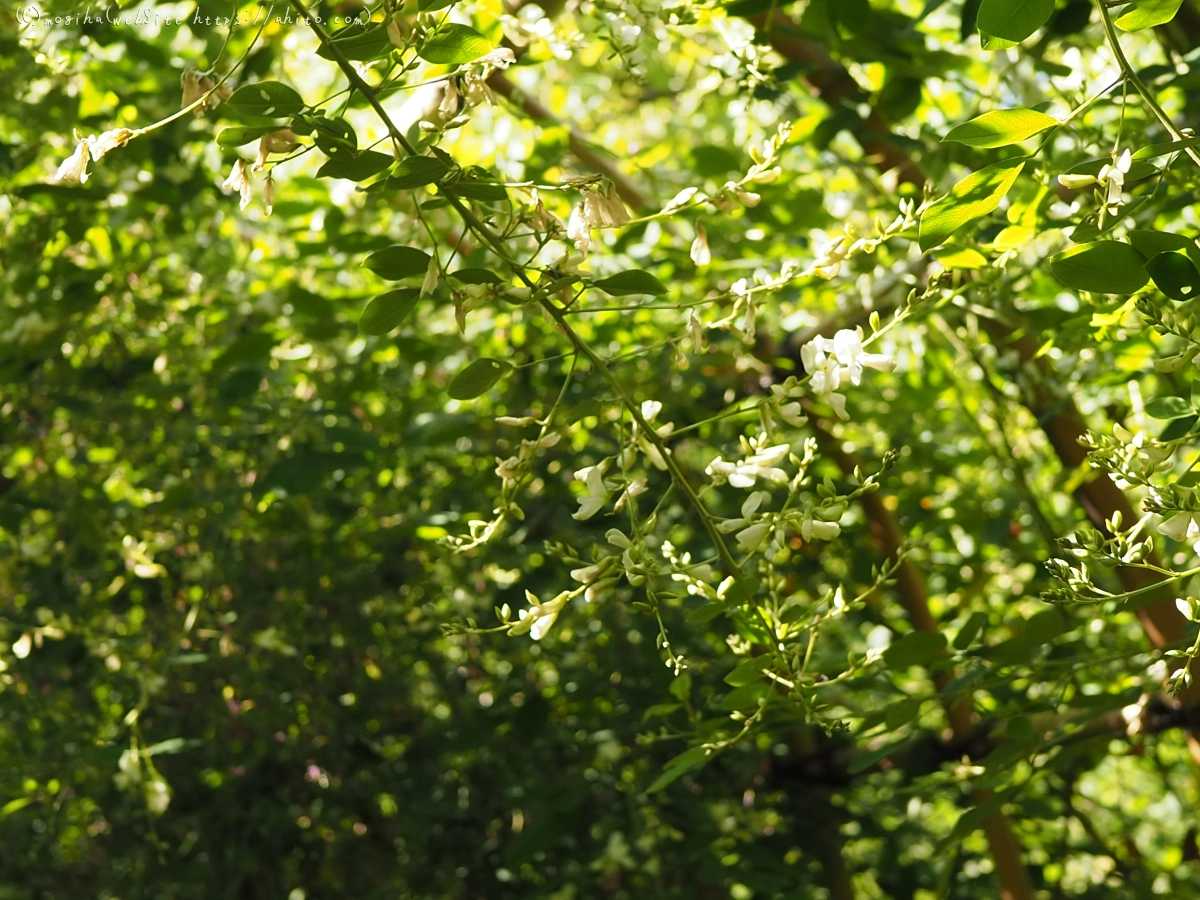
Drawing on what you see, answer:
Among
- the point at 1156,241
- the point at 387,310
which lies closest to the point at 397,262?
the point at 387,310

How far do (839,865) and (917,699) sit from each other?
712 millimetres

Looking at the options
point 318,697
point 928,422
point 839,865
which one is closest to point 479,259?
point 318,697

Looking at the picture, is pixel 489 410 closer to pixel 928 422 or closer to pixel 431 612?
pixel 431 612

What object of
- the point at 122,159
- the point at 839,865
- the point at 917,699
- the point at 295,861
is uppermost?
the point at 122,159

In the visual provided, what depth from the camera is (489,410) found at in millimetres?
1356

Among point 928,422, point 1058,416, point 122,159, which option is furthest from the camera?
point 928,422

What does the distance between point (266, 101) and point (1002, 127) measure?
1.10ft

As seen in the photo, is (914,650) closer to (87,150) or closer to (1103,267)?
(1103,267)

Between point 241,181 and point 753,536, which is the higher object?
point 241,181

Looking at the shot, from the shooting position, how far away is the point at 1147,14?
0.51 meters

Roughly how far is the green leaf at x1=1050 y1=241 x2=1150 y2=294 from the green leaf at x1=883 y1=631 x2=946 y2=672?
1.00ft

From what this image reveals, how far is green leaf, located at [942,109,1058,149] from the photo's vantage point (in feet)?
1.73

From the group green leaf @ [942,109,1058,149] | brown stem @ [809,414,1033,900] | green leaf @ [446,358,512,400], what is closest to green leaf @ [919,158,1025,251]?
green leaf @ [942,109,1058,149]

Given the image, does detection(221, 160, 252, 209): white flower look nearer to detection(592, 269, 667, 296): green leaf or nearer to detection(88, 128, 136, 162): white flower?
detection(88, 128, 136, 162): white flower
